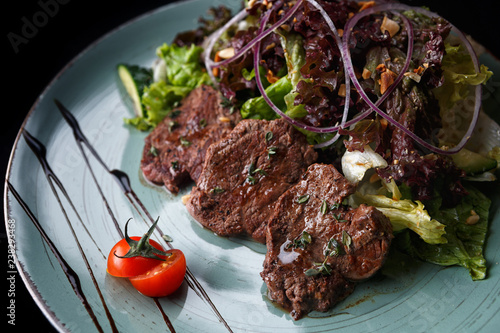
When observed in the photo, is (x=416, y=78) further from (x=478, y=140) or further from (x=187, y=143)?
(x=187, y=143)

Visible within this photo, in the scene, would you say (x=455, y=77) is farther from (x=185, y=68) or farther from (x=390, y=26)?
(x=185, y=68)

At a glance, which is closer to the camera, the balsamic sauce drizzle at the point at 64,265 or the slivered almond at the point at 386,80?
the balsamic sauce drizzle at the point at 64,265

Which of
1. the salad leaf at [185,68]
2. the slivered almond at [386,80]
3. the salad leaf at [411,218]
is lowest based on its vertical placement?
the salad leaf at [411,218]

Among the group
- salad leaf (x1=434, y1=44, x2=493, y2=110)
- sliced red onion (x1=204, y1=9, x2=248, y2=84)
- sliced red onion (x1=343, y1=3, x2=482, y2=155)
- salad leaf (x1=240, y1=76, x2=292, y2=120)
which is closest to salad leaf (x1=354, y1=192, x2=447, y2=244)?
sliced red onion (x1=343, y1=3, x2=482, y2=155)

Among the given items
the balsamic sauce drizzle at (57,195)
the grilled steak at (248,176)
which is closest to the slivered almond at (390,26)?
the grilled steak at (248,176)

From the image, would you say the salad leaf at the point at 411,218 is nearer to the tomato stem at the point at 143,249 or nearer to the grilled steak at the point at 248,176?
the grilled steak at the point at 248,176

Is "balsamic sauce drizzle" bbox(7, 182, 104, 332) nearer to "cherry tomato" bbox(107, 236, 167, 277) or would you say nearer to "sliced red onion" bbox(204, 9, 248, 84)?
"cherry tomato" bbox(107, 236, 167, 277)
